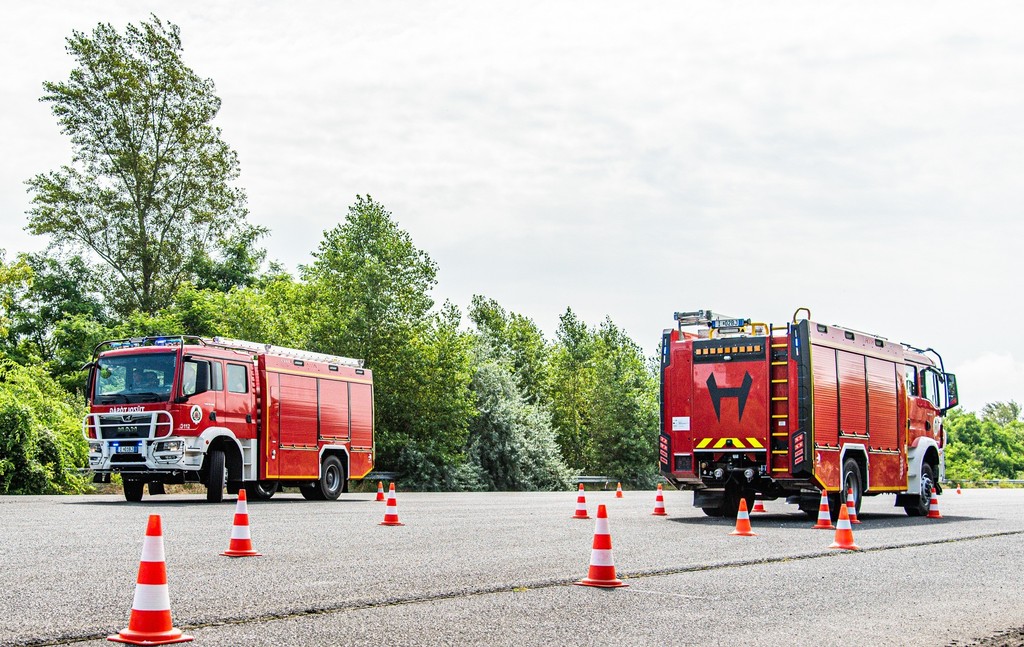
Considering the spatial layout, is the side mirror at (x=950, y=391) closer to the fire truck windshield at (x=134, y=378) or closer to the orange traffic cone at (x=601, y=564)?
the fire truck windshield at (x=134, y=378)

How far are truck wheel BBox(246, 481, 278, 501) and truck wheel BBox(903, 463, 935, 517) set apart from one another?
13.0m

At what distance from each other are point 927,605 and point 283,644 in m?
5.15

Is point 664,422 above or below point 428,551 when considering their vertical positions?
above

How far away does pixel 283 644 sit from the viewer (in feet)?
21.7

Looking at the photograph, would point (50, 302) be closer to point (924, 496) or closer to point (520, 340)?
point (520, 340)

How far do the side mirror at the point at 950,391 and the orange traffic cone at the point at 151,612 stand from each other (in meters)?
19.5

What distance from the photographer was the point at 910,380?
21828 millimetres

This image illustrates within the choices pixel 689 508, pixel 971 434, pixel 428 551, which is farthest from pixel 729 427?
pixel 971 434

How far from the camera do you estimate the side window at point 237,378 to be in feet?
74.5

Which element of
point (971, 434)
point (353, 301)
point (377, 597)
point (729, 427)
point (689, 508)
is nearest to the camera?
point (377, 597)

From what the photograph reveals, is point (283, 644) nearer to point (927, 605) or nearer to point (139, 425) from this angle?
point (927, 605)

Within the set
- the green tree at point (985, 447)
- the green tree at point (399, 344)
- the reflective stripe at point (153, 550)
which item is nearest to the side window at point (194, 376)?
the reflective stripe at point (153, 550)

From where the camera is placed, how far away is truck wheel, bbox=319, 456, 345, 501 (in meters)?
25.6

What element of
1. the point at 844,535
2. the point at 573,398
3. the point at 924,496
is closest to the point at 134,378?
the point at 844,535
